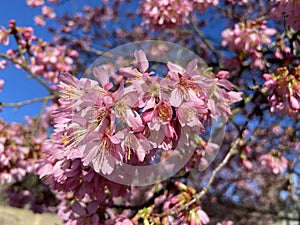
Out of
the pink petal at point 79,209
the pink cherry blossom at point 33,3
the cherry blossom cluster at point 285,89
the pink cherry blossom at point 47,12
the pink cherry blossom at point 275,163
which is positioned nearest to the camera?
the pink petal at point 79,209

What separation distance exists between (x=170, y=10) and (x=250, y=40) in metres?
0.69

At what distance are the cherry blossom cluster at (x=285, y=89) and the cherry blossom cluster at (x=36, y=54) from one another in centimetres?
Result: 194

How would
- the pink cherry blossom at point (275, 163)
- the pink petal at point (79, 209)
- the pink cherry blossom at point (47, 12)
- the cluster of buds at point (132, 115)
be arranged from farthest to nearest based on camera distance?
the pink cherry blossom at point (47, 12), the pink cherry blossom at point (275, 163), the pink petal at point (79, 209), the cluster of buds at point (132, 115)

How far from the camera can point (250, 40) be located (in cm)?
232

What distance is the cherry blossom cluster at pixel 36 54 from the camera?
2.92m

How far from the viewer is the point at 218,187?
18.7ft

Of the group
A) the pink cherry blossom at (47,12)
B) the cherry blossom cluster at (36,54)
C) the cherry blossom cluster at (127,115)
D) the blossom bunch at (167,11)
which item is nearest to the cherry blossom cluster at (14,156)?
the cherry blossom cluster at (36,54)

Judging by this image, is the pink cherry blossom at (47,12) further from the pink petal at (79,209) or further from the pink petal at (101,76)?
the pink petal at (101,76)

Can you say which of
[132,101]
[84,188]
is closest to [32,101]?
[84,188]

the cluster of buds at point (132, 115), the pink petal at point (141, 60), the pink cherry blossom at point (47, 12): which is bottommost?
the cluster of buds at point (132, 115)

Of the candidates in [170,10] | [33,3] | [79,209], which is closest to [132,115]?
[79,209]

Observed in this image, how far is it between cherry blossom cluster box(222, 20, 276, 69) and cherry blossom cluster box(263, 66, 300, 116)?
58 centimetres

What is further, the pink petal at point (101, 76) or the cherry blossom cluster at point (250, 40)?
the cherry blossom cluster at point (250, 40)

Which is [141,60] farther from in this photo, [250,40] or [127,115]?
[250,40]
